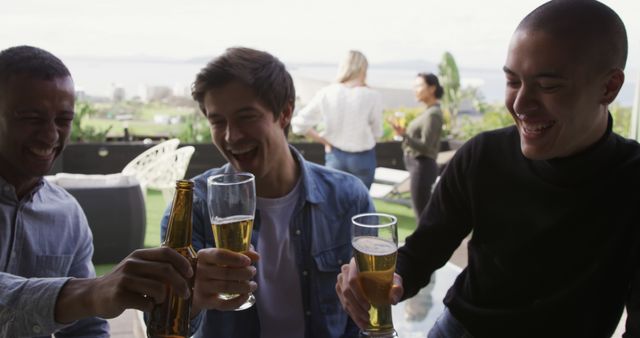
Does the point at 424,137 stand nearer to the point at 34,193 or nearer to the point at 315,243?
the point at 315,243

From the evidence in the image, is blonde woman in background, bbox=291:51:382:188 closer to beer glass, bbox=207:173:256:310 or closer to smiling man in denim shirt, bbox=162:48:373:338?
smiling man in denim shirt, bbox=162:48:373:338

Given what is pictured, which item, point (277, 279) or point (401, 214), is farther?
point (401, 214)

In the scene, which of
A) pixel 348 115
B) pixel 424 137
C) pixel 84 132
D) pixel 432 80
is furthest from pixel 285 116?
pixel 84 132

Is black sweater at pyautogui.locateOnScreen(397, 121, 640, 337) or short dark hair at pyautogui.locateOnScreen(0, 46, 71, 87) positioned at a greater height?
short dark hair at pyautogui.locateOnScreen(0, 46, 71, 87)

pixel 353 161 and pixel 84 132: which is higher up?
pixel 353 161

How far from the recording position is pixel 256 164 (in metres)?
1.69

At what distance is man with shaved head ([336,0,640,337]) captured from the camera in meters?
1.25

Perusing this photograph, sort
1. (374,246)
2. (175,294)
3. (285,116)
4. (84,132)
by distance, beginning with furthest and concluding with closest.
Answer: (84,132)
(285,116)
(374,246)
(175,294)

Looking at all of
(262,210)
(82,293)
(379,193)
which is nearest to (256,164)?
(262,210)

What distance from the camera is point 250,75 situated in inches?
65.6

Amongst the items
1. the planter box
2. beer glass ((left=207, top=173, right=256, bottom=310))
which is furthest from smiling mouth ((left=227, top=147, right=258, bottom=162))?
the planter box

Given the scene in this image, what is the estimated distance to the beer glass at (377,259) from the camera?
120cm

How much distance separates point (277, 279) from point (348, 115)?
12.7 feet

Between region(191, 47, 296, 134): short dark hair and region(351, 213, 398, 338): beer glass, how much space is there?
60cm
